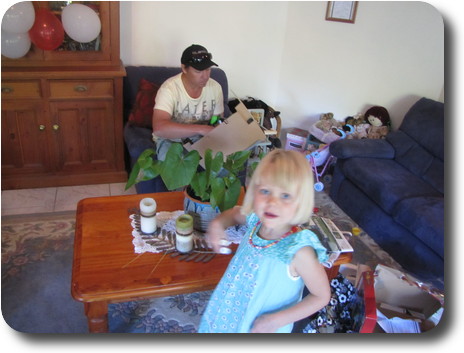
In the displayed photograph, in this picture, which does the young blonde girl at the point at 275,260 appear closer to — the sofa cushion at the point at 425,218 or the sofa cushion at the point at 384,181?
the sofa cushion at the point at 425,218

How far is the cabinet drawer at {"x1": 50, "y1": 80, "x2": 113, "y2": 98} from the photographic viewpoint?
2.53 m

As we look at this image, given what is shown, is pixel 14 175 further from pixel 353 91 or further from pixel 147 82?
pixel 353 91

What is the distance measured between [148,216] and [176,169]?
0.76 ft

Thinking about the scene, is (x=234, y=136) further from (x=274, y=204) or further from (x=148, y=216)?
(x=274, y=204)

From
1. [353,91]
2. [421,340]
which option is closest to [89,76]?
[353,91]

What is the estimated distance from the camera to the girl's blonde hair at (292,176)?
0.99m

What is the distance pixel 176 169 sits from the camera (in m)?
1.39

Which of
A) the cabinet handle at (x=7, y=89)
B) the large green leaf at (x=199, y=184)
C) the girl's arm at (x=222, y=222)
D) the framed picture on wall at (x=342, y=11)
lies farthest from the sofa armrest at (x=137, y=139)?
the framed picture on wall at (x=342, y=11)

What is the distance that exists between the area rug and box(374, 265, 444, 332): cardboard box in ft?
1.94

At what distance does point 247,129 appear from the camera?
1.82 meters

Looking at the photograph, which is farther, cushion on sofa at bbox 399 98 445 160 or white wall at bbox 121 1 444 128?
white wall at bbox 121 1 444 128

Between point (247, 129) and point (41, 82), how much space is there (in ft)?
4.81

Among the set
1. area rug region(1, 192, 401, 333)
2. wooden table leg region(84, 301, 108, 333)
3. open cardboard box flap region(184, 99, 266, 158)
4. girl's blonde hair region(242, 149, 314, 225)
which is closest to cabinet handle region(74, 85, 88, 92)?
area rug region(1, 192, 401, 333)

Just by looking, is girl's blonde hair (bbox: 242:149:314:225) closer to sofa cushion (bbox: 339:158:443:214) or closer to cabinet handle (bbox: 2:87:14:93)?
sofa cushion (bbox: 339:158:443:214)
